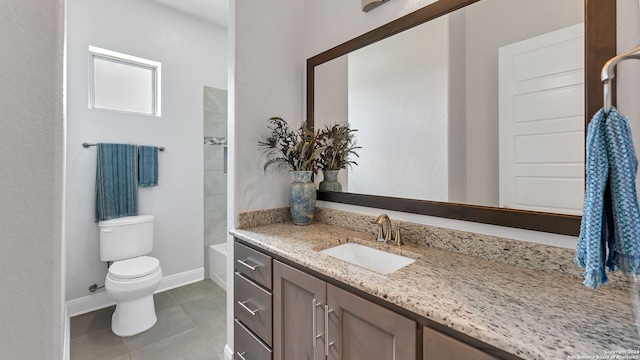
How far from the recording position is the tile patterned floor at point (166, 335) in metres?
1.74

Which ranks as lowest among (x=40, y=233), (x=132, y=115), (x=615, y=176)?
(x=40, y=233)

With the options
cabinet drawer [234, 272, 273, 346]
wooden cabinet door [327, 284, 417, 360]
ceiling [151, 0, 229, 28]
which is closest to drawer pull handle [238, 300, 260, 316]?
cabinet drawer [234, 272, 273, 346]

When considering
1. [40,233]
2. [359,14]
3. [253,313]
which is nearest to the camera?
[40,233]

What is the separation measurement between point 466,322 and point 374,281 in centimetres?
28

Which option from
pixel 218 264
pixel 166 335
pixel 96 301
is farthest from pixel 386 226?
pixel 96 301

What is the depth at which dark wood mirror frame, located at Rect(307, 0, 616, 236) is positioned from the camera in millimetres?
837

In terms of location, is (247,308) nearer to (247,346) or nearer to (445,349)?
(247,346)

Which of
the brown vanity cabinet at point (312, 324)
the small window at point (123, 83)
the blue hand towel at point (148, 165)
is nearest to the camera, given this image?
the brown vanity cabinet at point (312, 324)

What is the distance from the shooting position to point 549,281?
0.86 meters

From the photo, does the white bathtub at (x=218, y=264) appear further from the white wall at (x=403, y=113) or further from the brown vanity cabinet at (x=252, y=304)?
the white wall at (x=403, y=113)

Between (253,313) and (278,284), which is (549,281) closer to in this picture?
(278,284)

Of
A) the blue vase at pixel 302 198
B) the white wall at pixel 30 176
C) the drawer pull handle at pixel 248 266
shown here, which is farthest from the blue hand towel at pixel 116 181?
the white wall at pixel 30 176

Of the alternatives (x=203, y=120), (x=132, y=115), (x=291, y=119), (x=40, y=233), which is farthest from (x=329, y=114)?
(x=132, y=115)

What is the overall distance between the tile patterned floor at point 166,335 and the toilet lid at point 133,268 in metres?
0.44
